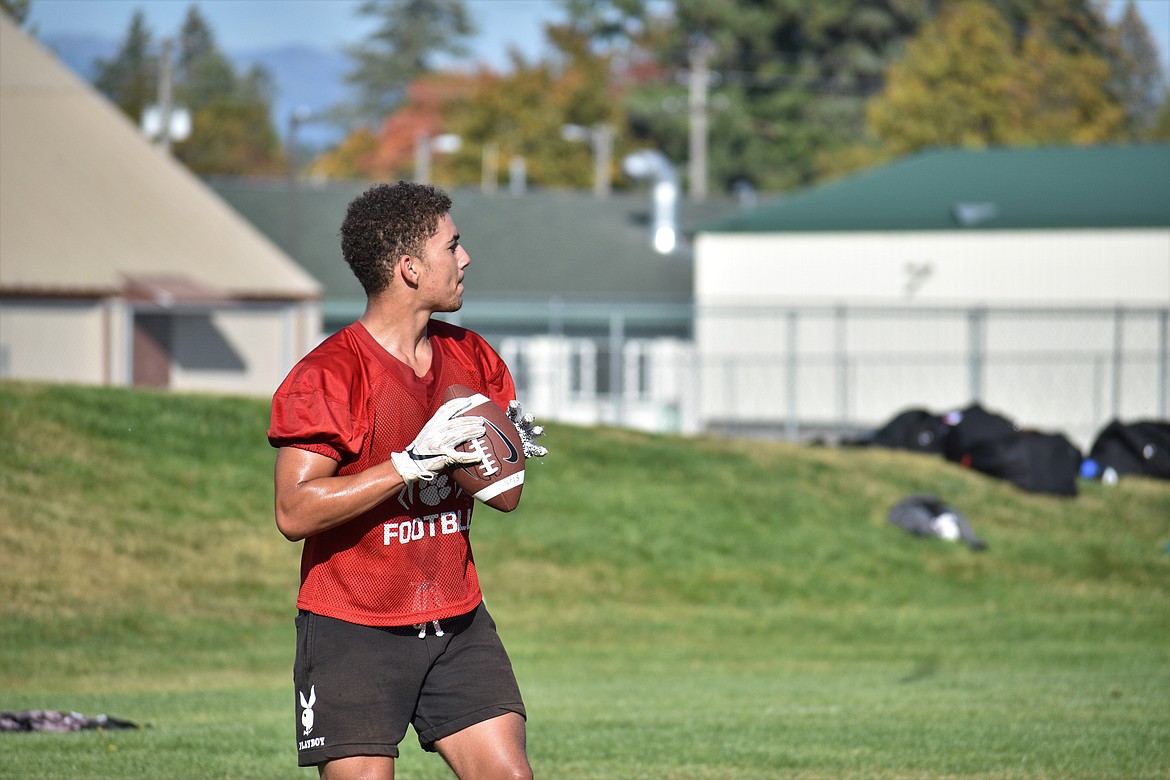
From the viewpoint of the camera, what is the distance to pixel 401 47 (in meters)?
80.3

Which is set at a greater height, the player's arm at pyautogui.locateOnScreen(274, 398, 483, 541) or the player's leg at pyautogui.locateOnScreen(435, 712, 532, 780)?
the player's arm at pyautogui.locateOnScreen(274, 398, 483, 541)

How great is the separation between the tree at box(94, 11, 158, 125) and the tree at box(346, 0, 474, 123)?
34856 mm

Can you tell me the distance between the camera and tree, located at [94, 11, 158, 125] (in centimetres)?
3391

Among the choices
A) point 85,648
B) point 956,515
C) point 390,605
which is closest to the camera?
point 390,605

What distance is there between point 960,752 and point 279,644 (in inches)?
271

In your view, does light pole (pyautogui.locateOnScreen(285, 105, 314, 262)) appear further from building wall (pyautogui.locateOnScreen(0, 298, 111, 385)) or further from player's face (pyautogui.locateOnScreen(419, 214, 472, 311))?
player's face (pyautogui.locateOnScreen(419, 214, 472, 311))

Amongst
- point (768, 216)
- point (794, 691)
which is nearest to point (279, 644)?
point (794, 691)

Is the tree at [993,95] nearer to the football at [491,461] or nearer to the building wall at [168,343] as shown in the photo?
the building wall at [168,343]

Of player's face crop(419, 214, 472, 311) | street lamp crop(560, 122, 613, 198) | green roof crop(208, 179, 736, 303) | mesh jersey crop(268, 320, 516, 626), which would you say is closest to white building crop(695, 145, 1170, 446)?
green roof crop(208, 179, 736, 303)

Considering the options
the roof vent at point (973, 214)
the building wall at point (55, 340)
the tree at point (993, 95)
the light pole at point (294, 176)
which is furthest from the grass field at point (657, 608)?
the tree at point (993, 95)

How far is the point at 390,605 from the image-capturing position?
13.7ft

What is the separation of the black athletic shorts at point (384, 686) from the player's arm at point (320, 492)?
0.36 m

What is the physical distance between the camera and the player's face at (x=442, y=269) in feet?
14.1

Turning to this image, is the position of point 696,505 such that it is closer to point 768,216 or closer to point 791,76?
point 768,216
